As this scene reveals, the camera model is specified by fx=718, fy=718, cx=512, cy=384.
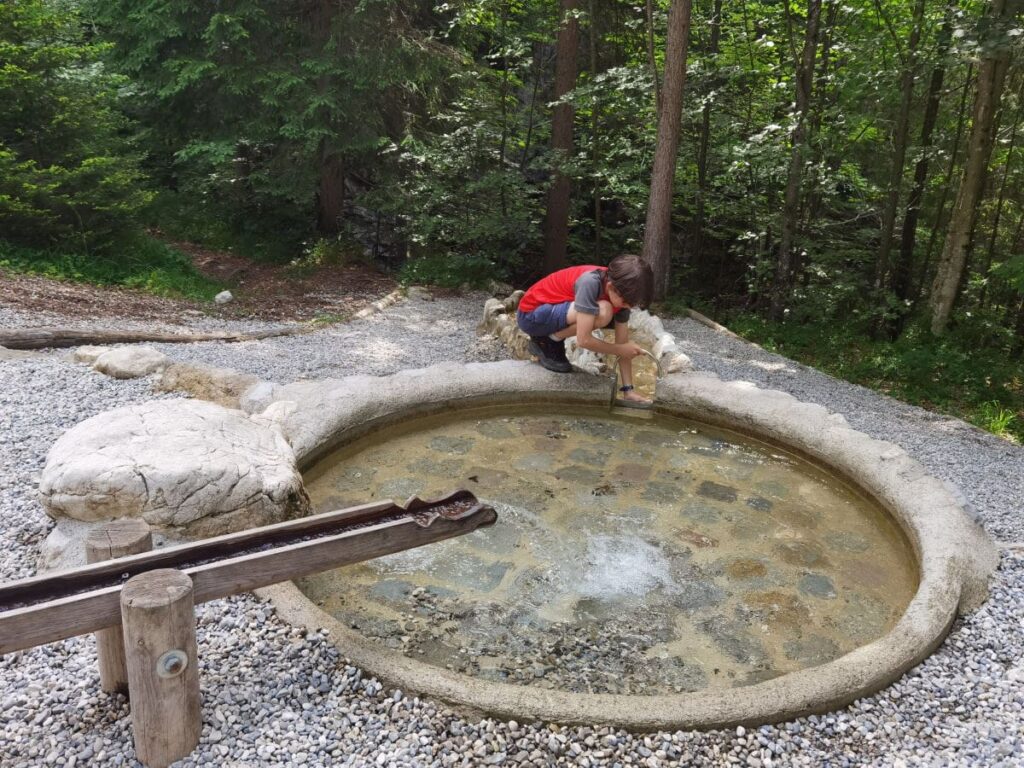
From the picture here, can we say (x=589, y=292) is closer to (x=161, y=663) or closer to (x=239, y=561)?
(x=239, y=561)

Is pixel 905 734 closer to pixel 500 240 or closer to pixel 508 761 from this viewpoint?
pixel 508 761

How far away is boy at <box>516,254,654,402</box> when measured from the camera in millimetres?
4324

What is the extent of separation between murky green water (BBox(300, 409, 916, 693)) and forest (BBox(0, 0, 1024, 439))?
3568mm

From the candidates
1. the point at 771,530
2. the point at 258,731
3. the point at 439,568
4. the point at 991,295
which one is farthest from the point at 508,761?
the point at 991,295

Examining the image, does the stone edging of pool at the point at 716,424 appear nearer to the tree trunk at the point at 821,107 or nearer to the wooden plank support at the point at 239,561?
the wooden plank support at the point at 239,561

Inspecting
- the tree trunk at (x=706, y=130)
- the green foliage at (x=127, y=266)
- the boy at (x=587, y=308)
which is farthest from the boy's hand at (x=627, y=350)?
the green foliage at (x=127, y=266)

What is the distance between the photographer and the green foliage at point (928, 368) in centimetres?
655

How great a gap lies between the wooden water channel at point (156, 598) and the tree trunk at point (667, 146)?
5.87 m

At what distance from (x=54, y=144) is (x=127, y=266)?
1616 mm

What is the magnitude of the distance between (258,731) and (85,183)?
8.58 m

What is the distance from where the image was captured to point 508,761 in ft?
7.05

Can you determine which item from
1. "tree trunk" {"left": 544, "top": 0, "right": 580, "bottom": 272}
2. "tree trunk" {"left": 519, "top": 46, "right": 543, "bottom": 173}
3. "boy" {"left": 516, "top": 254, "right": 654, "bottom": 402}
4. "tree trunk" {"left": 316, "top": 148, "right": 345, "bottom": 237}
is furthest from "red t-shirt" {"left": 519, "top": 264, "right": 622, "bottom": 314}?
"tree trunk" {"left": 316, "top": 148, "right": 345, "bottom": 237}

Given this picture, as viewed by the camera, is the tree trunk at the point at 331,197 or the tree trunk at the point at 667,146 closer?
the tree trunk at the point at 667,146

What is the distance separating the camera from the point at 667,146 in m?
8.38
